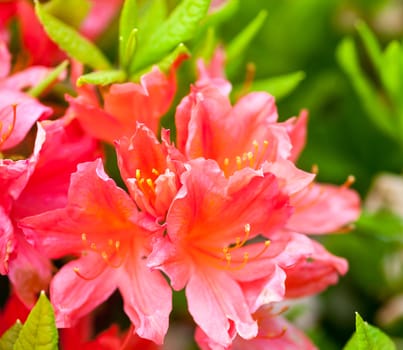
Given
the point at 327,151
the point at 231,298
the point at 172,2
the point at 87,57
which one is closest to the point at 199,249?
the point at 231,298

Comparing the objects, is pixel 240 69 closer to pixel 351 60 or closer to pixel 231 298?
pixel 351 60

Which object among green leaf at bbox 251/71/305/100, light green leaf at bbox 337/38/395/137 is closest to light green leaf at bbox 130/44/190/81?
green leaf at bbox 251/71/305/100

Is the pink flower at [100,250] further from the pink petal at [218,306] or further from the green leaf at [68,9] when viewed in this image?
the green leaf at [68,9]

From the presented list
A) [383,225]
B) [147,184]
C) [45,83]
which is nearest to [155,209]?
[147,184]

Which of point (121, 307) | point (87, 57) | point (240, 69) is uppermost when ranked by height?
point (87, 57)

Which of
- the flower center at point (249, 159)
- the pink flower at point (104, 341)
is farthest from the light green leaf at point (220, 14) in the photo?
the pink flower at point (104, 341)

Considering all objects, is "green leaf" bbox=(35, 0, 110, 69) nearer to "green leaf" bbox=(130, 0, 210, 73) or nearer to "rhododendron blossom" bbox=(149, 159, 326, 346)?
"green leaf" bbox=(130, 0, 210, 73)
